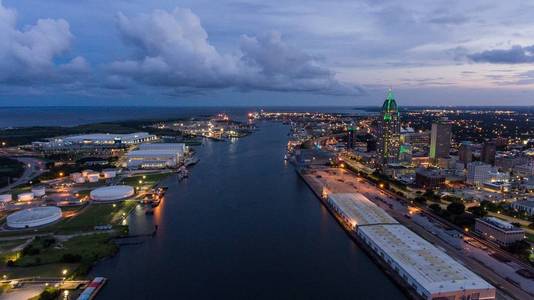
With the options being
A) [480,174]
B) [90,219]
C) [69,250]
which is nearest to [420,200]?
[480,174]

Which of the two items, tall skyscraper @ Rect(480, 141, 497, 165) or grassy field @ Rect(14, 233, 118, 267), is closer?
grassy field @ Rect(14, 233, 118, 267)

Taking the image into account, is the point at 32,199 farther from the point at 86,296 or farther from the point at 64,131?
the point at 64,131

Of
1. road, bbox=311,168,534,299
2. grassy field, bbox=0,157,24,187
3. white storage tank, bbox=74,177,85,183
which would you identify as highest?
grassy field, bbox=0,157,24,187

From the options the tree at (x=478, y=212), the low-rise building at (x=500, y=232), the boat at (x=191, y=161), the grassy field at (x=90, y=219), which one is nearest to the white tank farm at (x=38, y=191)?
the grassy field at (x=90, y=219)

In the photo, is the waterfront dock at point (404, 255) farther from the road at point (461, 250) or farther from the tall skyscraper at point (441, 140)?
the tall skyscraper at point (441, 140)

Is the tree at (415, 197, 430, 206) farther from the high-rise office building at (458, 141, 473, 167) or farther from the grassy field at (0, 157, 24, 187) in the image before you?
the grassy field at (0, 157, 24, 187)

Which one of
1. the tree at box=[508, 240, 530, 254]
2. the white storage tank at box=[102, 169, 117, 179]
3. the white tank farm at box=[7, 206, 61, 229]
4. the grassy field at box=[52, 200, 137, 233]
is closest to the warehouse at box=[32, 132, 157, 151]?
the white storage tank at box=[102, 169, 117, 179]
